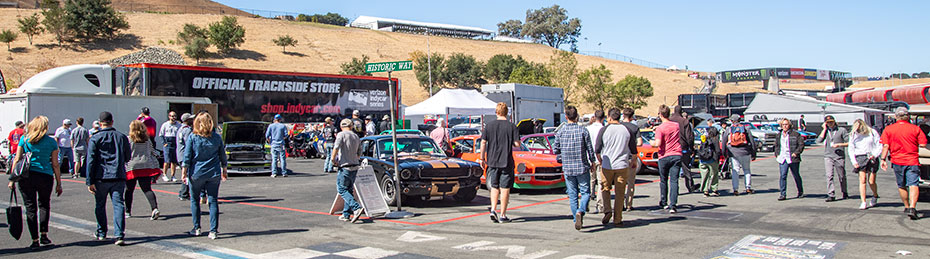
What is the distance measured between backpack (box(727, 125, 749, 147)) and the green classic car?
11.2 m

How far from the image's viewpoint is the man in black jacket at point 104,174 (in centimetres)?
746

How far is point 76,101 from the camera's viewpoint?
58.2ft

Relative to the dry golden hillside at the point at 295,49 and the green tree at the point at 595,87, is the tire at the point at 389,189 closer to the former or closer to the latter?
the dry golden hillside at the point at 295,49

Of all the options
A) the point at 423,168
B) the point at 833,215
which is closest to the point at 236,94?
the point at 423,168

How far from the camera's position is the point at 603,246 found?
714 cm

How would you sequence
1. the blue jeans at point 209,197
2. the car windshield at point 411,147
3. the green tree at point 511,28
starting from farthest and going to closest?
the green tree at point 511,28, the car windshield at point 411,147, the blue jeans at point 209,197

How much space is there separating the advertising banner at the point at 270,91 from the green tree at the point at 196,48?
153ft

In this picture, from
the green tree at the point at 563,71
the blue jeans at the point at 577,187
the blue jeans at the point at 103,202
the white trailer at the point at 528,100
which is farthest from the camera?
the green tree at the point at 563,71

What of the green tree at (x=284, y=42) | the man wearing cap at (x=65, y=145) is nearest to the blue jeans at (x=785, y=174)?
the man wearing cap at (x=65, y=145)

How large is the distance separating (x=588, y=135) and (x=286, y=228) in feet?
13.4

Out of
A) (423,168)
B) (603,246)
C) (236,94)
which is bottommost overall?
(603,246)

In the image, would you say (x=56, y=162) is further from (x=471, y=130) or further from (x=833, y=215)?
(x=471, y=130)

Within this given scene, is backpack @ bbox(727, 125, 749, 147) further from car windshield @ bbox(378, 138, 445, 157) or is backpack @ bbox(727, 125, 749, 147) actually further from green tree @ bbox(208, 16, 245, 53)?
green tree @ bbox(208, 16, 245, 53)

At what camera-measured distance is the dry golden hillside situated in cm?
6009
